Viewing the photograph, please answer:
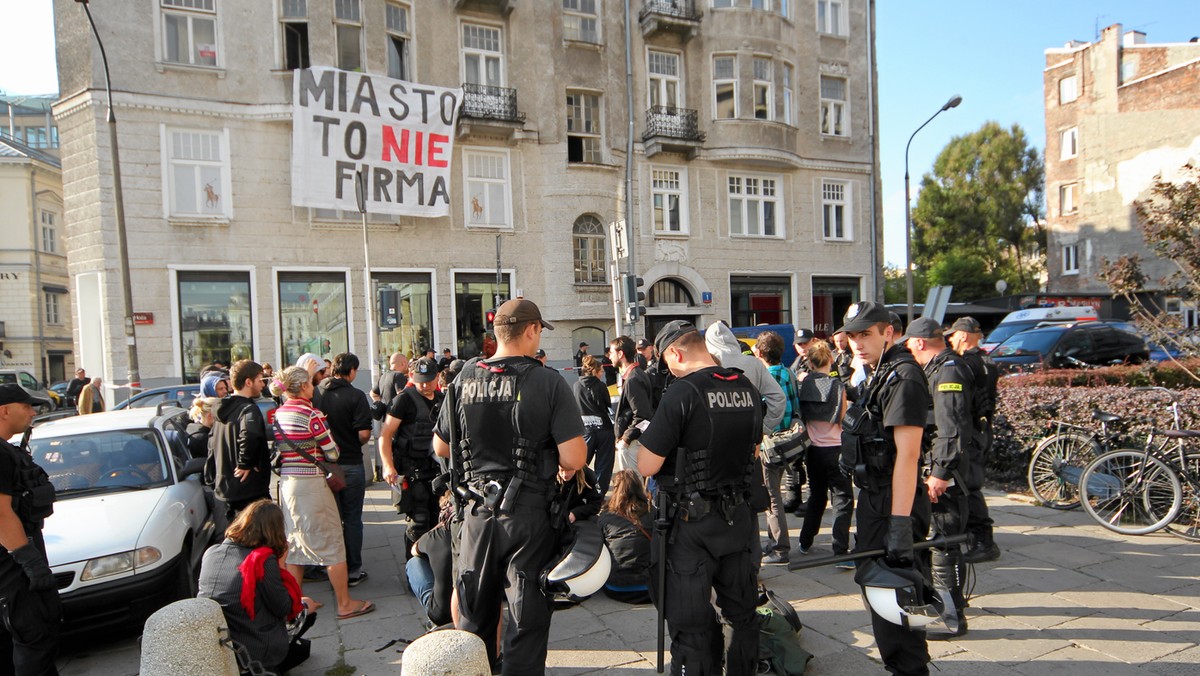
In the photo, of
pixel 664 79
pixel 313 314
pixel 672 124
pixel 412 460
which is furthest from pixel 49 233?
pixel 412 460

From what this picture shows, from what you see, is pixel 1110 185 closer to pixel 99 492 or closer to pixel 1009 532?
pixel 1009 532

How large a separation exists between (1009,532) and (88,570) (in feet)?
24.6

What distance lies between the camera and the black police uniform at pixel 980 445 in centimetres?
501

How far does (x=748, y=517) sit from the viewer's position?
11.5ft

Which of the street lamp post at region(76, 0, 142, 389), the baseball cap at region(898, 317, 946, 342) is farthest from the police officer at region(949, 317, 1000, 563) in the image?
the street lamp post at region(76, 0, 142, 389)

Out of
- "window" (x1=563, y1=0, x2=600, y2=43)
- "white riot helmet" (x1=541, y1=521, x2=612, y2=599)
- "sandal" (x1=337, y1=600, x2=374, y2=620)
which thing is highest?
"window" (x1=563, y1=0, x2=600, y2=43)

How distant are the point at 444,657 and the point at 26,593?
2.58 metres

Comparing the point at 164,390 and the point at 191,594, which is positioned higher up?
the point at 164,390

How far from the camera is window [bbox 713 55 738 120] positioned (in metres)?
21.4

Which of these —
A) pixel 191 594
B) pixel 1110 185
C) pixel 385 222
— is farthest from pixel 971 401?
pixel 1110 185

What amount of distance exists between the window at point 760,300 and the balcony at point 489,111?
8.36 metres

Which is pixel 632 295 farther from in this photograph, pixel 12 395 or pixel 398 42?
pixel 12 395

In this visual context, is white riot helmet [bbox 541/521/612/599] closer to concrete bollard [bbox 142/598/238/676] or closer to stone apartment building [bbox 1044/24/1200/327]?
concrete bollard [bbox 142/598/238/676]

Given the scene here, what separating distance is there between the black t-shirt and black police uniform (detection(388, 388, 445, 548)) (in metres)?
2.55
